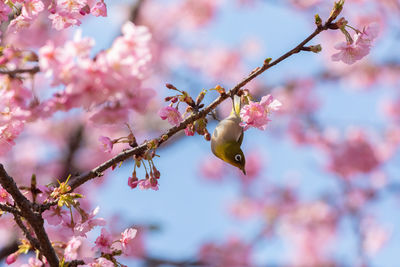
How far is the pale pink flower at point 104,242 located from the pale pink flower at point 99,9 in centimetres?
113

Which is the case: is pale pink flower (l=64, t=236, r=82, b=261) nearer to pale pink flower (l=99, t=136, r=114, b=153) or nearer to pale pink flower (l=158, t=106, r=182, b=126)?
pale pink flower (l=99, t=136, r=114, b=153)

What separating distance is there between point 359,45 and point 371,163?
30.4ft

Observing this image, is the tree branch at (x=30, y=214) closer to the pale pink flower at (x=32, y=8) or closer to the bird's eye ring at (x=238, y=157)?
the pale pink flower at (x=32, y=8)

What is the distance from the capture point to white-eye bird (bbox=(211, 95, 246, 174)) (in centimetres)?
242

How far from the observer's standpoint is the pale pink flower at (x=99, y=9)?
89.0 inches

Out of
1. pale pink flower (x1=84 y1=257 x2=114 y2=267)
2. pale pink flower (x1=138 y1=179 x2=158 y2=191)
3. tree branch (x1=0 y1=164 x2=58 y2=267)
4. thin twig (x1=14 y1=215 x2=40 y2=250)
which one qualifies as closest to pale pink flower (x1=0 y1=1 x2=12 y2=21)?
tree branch (x1=0 y1=164 x2=58 y2=267)

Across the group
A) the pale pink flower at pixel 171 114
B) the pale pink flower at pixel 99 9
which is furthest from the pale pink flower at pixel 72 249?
the pale pink flower at pixel 99 9

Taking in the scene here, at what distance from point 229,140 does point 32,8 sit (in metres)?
1.22

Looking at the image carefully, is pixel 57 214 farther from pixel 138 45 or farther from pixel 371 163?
pixel 371 163

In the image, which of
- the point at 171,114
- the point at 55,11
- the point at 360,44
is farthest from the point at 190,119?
the point at 360,44

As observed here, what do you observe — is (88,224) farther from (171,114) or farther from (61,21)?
(61,21)

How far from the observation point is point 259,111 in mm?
2246

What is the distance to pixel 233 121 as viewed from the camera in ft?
8.07

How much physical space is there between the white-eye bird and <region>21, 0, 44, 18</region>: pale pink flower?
1113 millimetres
